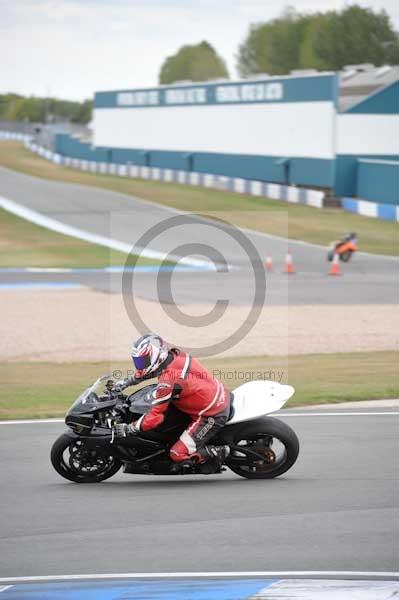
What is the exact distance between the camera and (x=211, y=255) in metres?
36.7

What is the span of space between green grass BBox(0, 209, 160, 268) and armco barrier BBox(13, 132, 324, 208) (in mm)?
14299

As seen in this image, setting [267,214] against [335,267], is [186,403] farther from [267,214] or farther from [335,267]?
[267,214]

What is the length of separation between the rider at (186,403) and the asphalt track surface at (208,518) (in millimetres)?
366

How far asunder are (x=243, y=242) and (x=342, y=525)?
3228 cm

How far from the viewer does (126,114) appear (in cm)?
8038

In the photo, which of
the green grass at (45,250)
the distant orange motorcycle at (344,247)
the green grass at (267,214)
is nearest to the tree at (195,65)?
the green grass at (267,214)

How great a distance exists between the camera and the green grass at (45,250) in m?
35.6

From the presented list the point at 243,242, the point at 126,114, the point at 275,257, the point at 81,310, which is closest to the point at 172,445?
the point at 81,310

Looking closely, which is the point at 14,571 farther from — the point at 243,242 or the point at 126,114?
the point at 126,114

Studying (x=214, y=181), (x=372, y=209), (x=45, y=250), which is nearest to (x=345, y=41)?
(x=214, y=181)

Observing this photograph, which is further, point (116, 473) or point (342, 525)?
point (116, 473)

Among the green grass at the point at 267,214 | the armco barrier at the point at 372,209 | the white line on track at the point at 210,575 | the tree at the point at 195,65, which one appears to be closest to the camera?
the white line on track at the point at 210,575

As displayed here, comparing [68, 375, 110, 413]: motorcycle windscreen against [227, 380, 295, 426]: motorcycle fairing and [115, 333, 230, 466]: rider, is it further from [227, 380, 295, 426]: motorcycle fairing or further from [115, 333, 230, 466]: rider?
[227, 380, 295, 426]: motorcycle fairing

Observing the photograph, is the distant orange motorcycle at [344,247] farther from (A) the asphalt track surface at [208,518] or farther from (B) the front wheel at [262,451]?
(B) the front wheel at [262,451]
